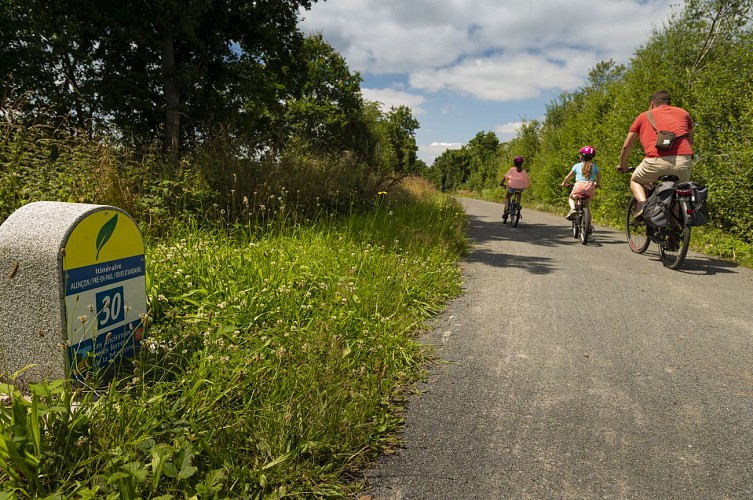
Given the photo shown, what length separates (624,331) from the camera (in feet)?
11.8

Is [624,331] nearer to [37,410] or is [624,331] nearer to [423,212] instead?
[37,410]

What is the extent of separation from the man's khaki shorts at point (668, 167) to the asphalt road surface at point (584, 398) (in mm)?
1780

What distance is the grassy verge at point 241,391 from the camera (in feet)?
5.46

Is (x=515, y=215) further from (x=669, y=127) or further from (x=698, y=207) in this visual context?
(x=698, y=207)

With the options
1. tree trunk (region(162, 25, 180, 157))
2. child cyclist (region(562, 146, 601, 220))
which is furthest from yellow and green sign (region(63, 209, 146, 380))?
tree trunk (region(162, 25, 180, 157))

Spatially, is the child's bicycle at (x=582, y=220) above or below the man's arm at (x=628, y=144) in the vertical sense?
below

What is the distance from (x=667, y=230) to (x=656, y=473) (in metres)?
5.22

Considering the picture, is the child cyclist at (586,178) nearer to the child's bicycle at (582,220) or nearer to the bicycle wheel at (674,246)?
the child's bicycle at (582,220)

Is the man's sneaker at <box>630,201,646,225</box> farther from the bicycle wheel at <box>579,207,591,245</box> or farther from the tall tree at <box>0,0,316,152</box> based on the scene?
the tall tree at <box>0,0,316,152</box>

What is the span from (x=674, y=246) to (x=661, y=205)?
0.61m

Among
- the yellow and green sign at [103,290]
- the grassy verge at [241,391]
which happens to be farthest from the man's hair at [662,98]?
the yellow and green sign at [103,290]

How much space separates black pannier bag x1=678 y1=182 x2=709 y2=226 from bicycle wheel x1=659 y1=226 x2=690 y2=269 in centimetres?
15

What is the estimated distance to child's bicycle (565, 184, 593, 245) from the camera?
792 centimetres

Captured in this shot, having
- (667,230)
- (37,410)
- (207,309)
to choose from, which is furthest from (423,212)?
(37,410)
